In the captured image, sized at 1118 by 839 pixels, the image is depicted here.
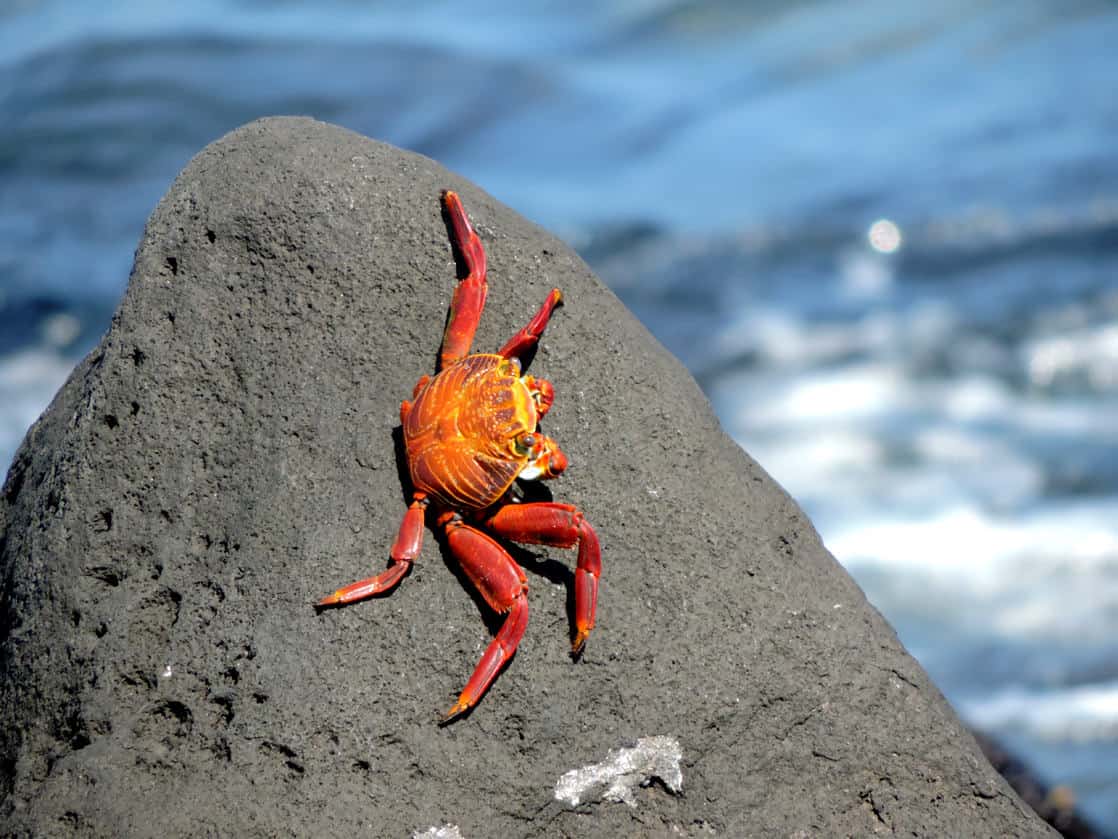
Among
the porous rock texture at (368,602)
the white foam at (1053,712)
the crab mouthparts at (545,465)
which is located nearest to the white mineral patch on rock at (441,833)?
the porous rock texture at (368,602)

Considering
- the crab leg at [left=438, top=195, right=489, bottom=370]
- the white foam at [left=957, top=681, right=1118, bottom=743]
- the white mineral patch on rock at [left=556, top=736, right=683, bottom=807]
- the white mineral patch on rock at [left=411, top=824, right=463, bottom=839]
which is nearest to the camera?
the white mineral patch on rock at [left=411, top=824, right=463, bottom=839]

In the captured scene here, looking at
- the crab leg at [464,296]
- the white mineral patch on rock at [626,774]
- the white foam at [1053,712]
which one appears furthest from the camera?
the white foam at [1053,712]

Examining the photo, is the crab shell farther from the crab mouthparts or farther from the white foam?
the white foam

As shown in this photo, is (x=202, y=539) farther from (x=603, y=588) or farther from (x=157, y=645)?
(x=603, y=588)

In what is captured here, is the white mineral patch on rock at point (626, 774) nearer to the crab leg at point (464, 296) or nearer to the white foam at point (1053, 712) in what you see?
the crab leg at point (464, 296)

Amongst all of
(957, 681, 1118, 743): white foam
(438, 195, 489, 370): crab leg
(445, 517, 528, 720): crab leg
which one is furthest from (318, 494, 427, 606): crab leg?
(957, 681, 1118, 743): white foam

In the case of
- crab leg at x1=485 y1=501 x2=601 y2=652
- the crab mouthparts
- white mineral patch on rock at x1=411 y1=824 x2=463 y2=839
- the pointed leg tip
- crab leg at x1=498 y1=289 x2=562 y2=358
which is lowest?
white mineral patch on rock at x1=411 y1=824 x2=463 y2=839

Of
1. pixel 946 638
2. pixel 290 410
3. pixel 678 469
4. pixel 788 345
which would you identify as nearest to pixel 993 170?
pixel 788 345

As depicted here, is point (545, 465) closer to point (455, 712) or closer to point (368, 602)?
point (368, 602)
